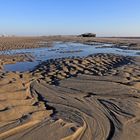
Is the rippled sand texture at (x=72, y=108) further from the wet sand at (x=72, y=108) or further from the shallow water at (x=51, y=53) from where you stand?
the shallow water at (x=51, y=53)

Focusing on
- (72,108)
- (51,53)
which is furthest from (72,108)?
(51,53)

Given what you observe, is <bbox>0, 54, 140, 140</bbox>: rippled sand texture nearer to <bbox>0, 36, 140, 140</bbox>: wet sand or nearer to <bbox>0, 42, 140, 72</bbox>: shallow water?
<bbox>0, 36, 140, 140</bbox>: wet sand

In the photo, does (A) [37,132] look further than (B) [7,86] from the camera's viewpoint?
No

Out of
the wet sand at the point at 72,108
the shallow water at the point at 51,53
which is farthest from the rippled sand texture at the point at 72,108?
the shallow water at the point at 51,53

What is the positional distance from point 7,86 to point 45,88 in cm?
111

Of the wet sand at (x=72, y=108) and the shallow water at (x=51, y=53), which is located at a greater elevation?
the wet sand at (x=72, y=108)

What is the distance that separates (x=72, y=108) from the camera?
6445 millimetres

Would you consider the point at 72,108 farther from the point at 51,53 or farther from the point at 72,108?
the point at 51,53

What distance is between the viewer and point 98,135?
5.02 metres

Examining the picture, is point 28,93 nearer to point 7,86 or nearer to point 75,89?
point 7,86

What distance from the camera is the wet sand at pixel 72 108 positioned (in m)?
5.01

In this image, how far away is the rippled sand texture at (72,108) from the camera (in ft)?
16.4

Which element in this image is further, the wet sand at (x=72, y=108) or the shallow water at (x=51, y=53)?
the shallow water at (x=51, y=53)

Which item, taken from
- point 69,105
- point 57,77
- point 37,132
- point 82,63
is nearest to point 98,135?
point 37,132
